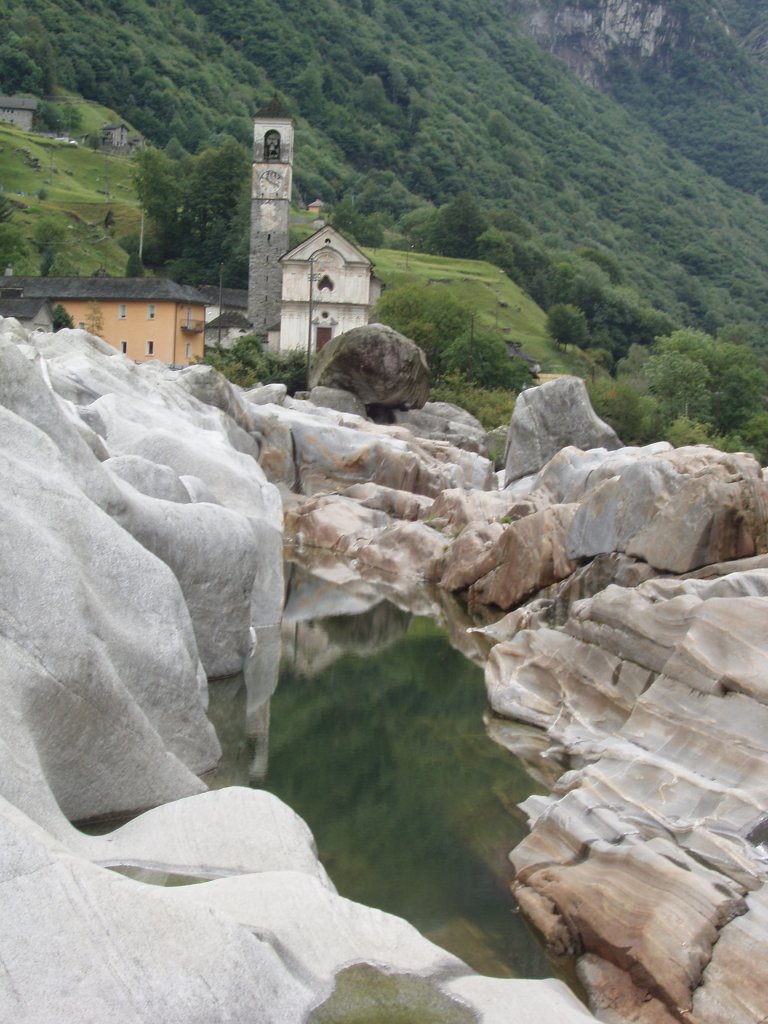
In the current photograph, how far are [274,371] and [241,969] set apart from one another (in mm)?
60349

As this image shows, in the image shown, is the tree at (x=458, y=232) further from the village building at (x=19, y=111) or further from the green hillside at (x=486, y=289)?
the village building at (x=19, y=111)

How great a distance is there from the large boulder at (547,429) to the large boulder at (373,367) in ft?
56.0

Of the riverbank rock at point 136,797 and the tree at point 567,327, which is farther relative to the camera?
the tree at point 567,327

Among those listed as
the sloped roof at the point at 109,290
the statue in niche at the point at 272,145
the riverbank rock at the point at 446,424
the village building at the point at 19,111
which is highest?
the village building at the point at 19,111

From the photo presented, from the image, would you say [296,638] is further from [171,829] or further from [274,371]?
[274,371]

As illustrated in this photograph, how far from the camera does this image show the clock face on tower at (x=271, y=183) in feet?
276

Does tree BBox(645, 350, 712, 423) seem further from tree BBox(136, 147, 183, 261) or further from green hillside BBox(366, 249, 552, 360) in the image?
tree BBox(136, 147, 183, 261)

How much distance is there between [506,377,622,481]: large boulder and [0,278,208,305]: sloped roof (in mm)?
33301

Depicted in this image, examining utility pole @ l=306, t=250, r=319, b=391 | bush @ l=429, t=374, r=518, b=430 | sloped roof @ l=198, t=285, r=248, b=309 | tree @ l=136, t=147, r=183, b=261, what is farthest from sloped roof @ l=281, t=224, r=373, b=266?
tree @ l=136, t=147, r=183, b=261

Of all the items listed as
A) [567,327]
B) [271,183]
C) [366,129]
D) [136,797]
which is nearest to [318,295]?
[271,183]

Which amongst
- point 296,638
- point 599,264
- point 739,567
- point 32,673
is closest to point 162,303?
point 296,638

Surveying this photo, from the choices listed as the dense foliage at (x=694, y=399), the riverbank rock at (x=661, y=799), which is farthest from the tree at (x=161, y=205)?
the riverbank rock at (x=661, y=799)

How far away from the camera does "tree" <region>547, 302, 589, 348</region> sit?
4424 inches

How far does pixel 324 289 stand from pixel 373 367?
21.2m
